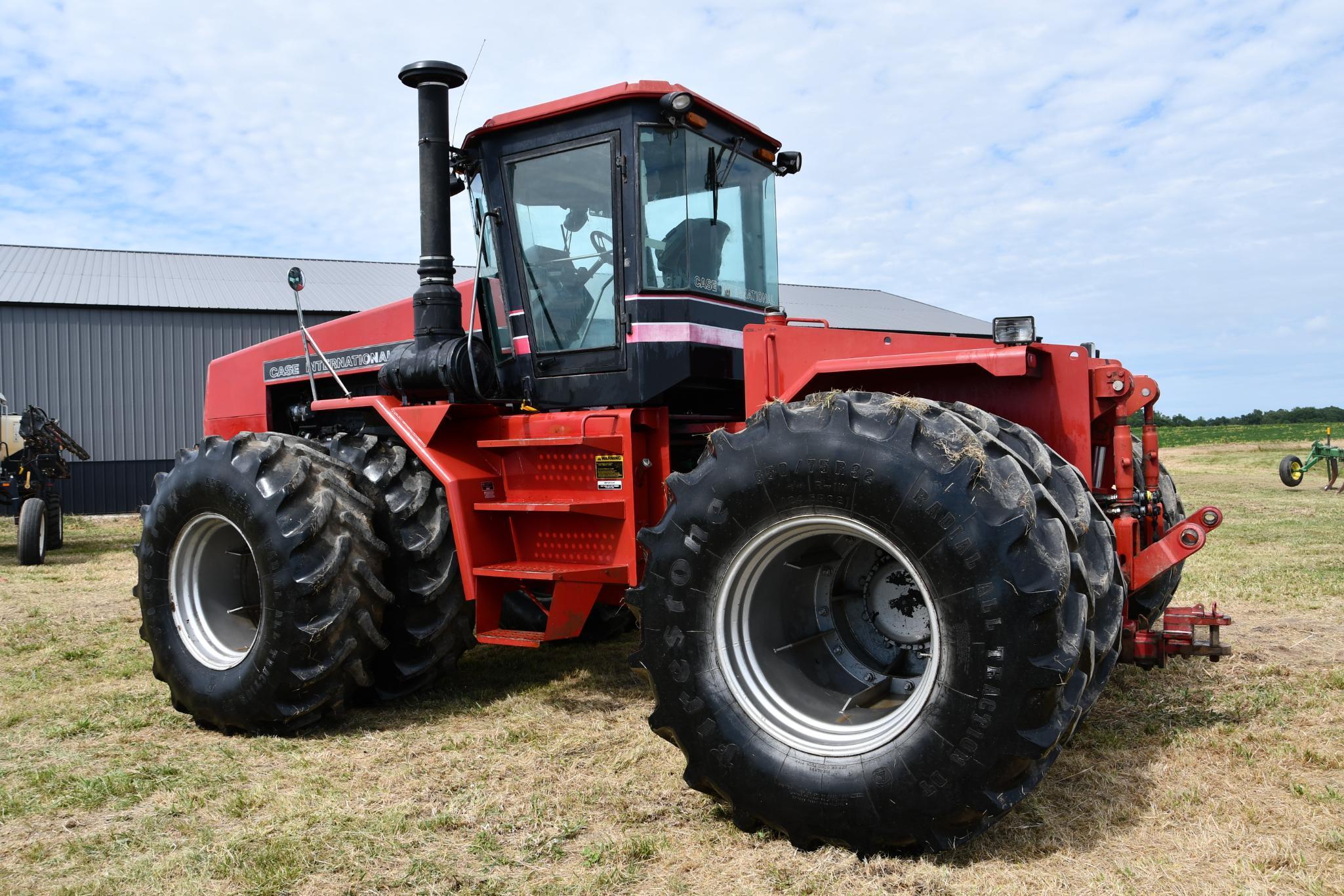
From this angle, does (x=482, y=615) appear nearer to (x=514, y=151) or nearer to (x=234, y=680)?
(x=234, y=680)

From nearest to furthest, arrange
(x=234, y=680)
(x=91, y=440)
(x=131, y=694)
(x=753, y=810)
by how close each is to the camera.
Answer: (x=753, y=810) < (x=234, y=680) < (x=131, y=694) < (x=91, y=440)

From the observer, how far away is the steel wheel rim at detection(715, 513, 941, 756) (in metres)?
3.49

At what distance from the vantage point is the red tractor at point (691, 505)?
326 centimetres

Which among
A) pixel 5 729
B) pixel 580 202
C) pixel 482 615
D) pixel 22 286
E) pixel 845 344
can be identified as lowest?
pixel 5 729

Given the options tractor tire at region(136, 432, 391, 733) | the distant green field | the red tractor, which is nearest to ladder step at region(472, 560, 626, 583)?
the red tractor

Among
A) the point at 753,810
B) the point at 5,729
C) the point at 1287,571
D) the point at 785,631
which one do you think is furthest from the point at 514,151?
the point at 1287,571

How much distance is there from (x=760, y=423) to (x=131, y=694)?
14.4ft

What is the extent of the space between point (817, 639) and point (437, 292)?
2.85m

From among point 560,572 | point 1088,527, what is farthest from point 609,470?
point 1088,527

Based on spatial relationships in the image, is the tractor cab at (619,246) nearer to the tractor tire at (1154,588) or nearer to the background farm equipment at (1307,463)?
the tractor tire at (1154,588)

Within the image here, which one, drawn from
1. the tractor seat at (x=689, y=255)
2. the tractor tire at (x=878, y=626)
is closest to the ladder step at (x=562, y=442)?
the tractor seat at (x=689, y=255)

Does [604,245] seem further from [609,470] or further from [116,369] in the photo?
[116,369]

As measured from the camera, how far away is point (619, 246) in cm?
498

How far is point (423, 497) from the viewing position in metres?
5.34
